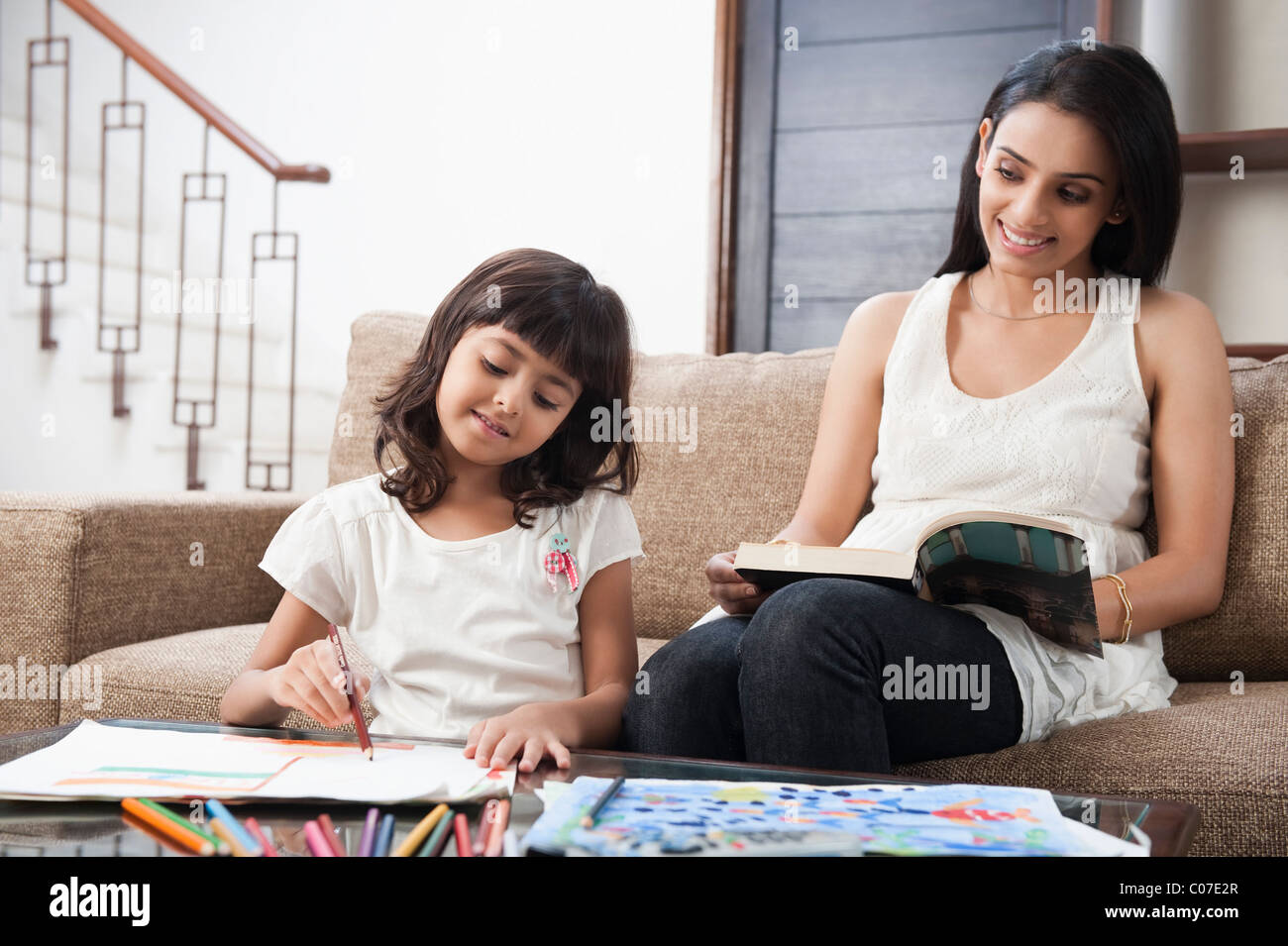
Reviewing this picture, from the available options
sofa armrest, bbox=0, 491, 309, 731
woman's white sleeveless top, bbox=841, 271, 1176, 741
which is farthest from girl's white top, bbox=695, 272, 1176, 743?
sofa armrest, bbox=0, 491, 309, 731

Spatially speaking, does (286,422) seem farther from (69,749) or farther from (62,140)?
(69,749)

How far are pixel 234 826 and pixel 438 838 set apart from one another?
0.38ft

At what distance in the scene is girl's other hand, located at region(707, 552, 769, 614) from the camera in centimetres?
124

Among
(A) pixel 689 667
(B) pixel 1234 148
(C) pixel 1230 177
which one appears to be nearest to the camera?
(A) pixel 689 667

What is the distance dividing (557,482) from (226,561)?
74 cm

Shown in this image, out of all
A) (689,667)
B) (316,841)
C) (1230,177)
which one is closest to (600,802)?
(316,841)

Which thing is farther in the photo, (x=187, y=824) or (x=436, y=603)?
(x=436, y=603)

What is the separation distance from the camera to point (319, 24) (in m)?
3.70

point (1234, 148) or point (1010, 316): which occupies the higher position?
point (1234, 148)

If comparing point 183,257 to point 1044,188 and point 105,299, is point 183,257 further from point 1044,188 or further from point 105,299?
point 1044,188

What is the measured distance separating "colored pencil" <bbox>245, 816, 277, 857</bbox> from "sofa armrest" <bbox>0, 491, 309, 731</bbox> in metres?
1.01

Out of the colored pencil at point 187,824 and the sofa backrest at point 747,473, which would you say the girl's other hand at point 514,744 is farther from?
the sofa backrest at point 747,473

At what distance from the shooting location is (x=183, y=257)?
152 inches
